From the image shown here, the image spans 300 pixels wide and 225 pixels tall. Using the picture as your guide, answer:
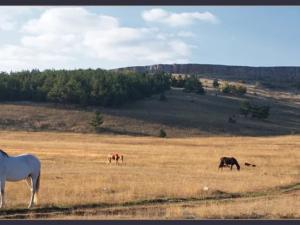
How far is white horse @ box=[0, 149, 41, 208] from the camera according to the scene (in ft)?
65.9

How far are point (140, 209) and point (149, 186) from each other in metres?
6.27

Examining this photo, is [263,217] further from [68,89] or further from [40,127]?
[68,89]

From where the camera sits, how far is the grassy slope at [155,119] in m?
93.4

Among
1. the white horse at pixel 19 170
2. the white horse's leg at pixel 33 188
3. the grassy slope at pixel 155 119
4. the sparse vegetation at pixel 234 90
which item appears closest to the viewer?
the white horse's leg at pixel 33 188

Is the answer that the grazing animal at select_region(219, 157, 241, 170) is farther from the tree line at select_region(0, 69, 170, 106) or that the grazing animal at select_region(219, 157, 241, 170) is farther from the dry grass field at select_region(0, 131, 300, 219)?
the tree line at select_region(0, 69, 170, 106)

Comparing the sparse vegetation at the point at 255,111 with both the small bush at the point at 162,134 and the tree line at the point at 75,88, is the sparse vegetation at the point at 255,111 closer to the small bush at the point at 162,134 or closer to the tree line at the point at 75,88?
the tree line at the point at 75,88

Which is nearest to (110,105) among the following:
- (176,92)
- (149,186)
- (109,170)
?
(176,92)

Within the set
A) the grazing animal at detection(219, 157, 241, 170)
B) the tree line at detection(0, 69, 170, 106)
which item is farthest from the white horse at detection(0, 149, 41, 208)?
the tree line at detection(0, 69, 170, 106)

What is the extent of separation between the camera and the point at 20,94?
118 m

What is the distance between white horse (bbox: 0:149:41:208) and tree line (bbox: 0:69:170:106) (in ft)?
298

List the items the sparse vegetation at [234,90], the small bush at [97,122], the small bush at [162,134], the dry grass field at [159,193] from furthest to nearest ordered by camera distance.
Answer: the sparse vegetation at [234,90] < the small bush at [97,122] < the small bush at [162,134] < the dry grass field at [159,193]

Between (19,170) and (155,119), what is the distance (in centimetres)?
8244

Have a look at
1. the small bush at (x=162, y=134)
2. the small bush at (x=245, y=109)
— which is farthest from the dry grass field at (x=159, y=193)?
the small bush at (x=245, y=109)

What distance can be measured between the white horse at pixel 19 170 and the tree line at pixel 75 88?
9089 cm
